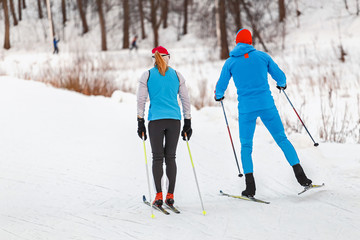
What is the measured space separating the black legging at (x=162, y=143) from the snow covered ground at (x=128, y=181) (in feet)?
1.25

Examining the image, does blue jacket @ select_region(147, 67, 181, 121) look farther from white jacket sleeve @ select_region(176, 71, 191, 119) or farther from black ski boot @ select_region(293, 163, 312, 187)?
black ski boot @ select_region(293, 163, 312, 187)

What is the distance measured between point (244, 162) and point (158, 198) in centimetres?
106

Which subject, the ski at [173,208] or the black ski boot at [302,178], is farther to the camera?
the black ski boot at [302,178]

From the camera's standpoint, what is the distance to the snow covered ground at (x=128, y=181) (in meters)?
3.68

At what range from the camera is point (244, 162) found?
4645 millimetres

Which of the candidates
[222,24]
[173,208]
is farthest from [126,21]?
[173,208]

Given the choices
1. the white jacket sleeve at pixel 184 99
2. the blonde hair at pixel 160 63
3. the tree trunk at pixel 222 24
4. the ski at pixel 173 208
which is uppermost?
the tree trunk at pixel 222 24

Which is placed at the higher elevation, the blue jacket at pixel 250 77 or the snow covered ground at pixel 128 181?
the blue jacket at pixel 250 77

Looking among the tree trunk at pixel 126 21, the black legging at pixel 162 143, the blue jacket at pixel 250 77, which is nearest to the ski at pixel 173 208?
the black legging at pixel 162 143

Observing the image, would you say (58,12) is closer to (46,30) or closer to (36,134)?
(46,30)

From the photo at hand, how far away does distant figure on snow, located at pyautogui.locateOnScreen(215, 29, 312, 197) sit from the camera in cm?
445

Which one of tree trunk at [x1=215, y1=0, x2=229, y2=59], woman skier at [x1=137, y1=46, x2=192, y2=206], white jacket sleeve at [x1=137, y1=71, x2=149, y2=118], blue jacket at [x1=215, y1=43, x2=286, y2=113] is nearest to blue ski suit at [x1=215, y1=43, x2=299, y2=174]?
blue jacket at [x1=215, y1=43, x2=286, y2=113]

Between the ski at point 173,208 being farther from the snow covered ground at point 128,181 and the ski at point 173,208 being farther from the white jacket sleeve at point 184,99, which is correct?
the white jacket sleeve at point 184,99

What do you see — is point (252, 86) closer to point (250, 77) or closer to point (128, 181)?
point (250, 77)
